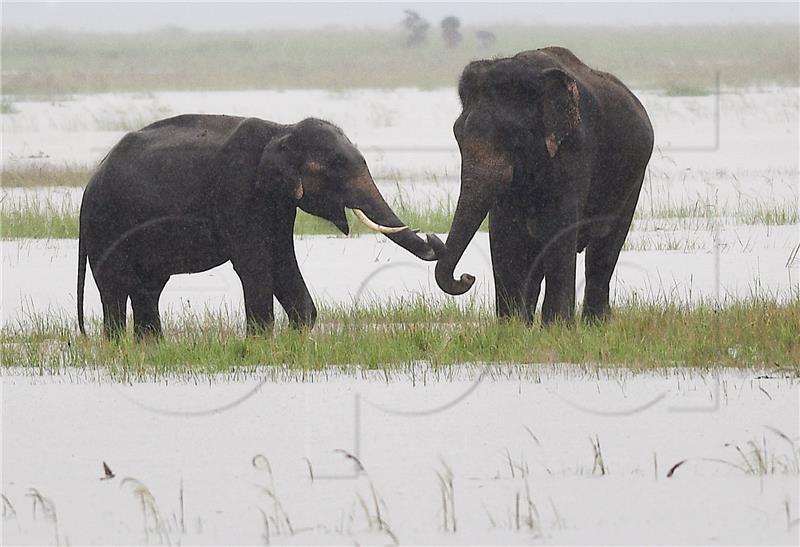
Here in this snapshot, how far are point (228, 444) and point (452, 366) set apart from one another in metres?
1.49

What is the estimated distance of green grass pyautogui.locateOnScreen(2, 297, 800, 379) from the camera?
745 cm

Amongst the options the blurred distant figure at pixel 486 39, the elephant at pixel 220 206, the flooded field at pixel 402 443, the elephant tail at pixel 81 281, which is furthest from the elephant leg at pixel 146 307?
the blurred distant figure at pixel 486 39

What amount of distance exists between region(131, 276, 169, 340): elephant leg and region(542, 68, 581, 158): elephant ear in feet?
7.14

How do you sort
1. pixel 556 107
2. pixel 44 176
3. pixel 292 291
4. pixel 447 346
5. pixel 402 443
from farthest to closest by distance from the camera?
pixel 44 176, pixel 292 291, pixel 556 107, pixel 447 346, pixel 402 443

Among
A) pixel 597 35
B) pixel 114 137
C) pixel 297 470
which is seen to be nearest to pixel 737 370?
Result: pixel 297 470

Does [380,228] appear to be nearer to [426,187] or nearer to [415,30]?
[426,187]

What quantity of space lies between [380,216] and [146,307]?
1479 millimetres

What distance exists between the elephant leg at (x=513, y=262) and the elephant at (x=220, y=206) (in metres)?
0.68

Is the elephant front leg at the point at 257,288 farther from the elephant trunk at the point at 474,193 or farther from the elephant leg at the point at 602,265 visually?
the elephant leg at the point at 602,265

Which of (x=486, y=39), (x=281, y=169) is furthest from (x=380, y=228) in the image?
(x=486, y=39)

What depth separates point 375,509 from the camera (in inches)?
214

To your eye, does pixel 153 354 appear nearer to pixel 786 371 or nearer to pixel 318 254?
pixel 786 371

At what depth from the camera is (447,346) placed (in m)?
7.65

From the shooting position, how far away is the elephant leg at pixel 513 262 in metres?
8.34
